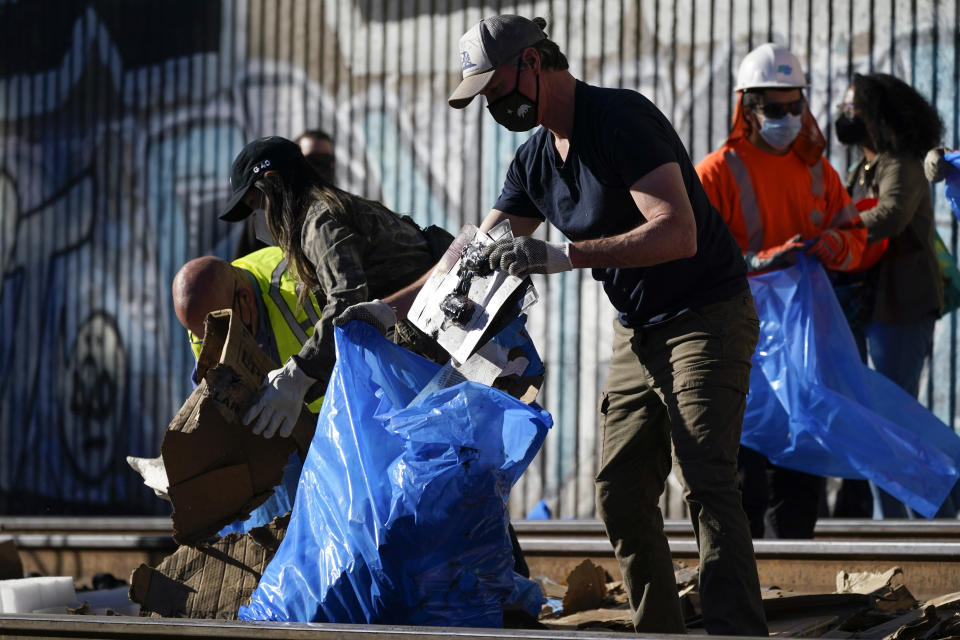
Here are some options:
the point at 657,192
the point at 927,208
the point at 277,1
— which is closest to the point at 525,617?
the point at 657,192

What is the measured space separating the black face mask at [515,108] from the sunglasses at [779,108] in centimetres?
216

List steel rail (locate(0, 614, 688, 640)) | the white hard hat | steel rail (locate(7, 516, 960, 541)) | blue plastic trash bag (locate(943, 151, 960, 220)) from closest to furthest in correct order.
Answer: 1. steel rail (locate(0, 614, 688, 640))
2. blue plastic trash bag (locate(943, 151, 960, 220))
3. the white hard hat
4. steel rail (locate(7, 516, 960, 541))

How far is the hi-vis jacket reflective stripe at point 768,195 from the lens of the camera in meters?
5.44

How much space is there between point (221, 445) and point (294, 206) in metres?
0.80

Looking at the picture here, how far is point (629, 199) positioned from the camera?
3625 millimetres

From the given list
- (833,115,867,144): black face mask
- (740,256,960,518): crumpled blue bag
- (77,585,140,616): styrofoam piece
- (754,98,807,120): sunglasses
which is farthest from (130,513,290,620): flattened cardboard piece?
(833,115,867,144): black face mask

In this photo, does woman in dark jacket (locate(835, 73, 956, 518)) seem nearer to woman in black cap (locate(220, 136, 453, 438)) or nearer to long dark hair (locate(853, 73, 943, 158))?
long dark hair (locate(853, 73, 943, 158))

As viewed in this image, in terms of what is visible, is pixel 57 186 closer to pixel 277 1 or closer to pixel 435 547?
pixel 277 1

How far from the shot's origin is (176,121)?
9.84 metres

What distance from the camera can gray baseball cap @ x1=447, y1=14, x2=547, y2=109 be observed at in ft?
11.8

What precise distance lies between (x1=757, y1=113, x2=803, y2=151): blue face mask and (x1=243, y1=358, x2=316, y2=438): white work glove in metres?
2.34

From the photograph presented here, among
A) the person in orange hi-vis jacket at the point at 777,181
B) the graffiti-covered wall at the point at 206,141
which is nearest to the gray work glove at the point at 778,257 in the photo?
the person in orange hi-vis jacket at the point at 777,181

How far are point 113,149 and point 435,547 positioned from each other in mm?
7225

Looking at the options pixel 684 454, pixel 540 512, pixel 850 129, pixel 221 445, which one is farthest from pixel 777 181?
pixel 540 512
